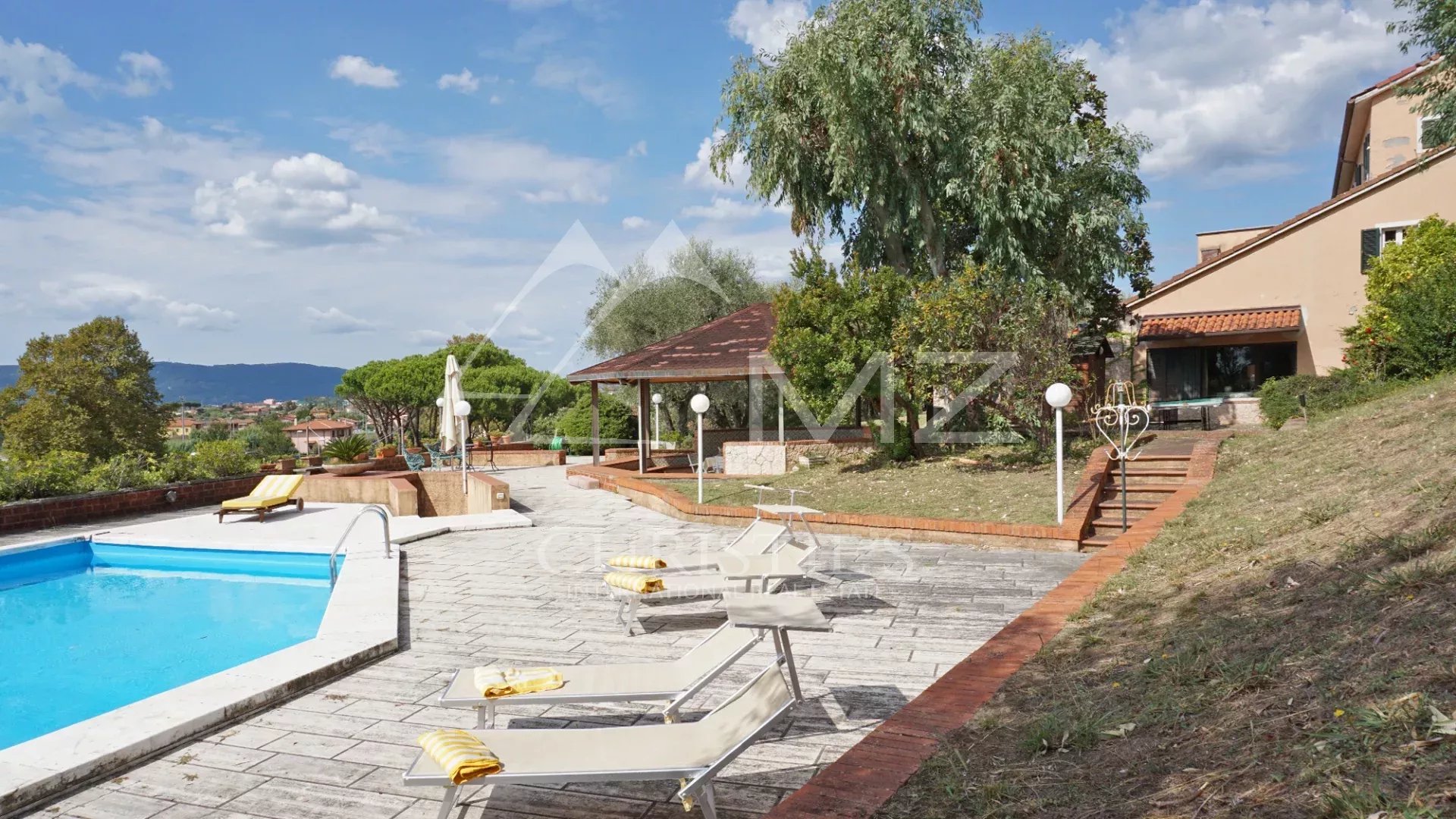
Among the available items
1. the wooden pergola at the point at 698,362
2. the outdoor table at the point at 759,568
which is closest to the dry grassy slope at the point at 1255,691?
the outdoor table at the point at 759,568

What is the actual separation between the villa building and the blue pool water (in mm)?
20211

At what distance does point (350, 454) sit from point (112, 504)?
18.9 ft

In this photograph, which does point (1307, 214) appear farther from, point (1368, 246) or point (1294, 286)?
point (1294, 286)

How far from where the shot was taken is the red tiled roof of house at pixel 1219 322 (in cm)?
2084

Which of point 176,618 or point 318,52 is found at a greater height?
point 318,52

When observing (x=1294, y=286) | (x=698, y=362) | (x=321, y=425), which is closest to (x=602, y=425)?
(x=698, y=362)

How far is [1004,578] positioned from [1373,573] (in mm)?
3862

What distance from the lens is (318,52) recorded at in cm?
1619

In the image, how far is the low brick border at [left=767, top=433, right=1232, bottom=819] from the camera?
315 centimetres

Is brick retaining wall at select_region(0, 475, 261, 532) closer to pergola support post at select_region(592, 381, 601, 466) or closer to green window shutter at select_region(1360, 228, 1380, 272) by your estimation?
pergola support post at select_region(592, 381, 601, 466)

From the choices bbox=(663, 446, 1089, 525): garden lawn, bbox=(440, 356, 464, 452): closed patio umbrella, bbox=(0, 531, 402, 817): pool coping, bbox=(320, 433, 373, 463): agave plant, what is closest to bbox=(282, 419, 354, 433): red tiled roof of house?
bbox=(320, 433, 373, 463): agave plant

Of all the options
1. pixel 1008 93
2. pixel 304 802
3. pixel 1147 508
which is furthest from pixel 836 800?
pixel 1008 93

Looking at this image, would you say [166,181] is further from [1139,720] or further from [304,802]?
[1139,720]

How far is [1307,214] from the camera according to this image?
70.4 feet
